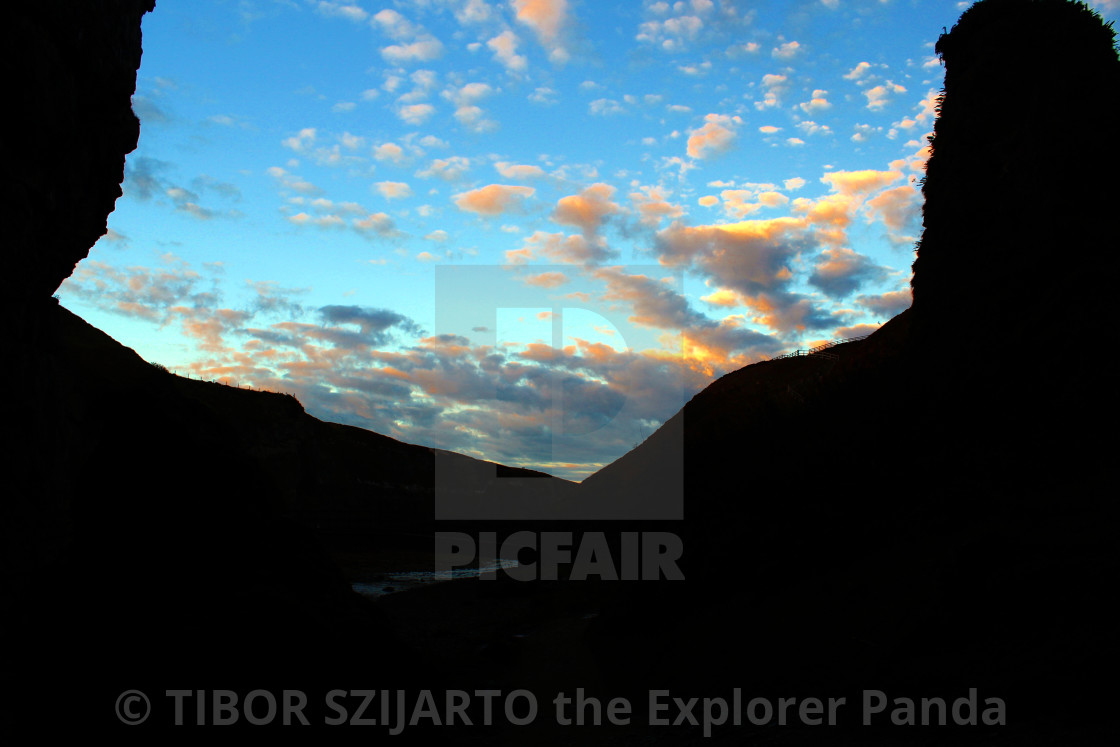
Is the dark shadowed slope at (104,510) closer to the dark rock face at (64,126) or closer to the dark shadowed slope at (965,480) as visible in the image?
the dark rock face at (64,126)

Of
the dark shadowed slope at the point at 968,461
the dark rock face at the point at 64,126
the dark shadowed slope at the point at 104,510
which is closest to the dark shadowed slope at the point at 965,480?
the dark shadowed slope at the point at 968,461

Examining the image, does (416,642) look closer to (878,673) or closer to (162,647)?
(162,647)

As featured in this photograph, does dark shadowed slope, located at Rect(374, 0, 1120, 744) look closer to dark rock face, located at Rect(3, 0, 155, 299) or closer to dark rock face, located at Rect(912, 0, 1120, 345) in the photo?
dark rock face, located at Rect(912, 0, 1120, 345)

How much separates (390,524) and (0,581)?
303 ft

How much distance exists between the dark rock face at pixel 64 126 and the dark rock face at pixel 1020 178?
42.3ft

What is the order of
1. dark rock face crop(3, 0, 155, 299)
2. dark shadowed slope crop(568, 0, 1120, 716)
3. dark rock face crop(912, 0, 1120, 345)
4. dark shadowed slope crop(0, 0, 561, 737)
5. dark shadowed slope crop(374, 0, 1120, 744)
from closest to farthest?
dark rock face crop(3, 0, 155, 299) → dark shadowed slope crop(0, 0, 561, 737) → dark shadowed slope crop(374, 0, 1120, 744) → dark shadowed slope crop(568, 0, 1120, 716) → dark rock face crop(912, 0, 1120, 345)

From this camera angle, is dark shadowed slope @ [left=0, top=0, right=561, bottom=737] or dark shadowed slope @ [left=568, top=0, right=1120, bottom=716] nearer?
dark shadowed slope @ [left=0, top=0, right=561, bottom=737]

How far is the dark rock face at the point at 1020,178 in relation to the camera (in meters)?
10.5

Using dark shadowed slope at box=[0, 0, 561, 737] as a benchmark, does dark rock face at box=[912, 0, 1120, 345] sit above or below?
above

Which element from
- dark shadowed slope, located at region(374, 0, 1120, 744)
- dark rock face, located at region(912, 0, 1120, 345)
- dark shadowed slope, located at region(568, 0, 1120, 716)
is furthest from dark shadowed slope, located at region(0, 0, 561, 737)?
dark rock face, located at region(912, 0, 1120, 345)

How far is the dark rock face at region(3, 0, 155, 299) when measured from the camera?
4586 mm

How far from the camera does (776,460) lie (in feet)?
44.2

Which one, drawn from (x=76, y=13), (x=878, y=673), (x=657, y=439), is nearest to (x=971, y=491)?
(x=878, y=673)

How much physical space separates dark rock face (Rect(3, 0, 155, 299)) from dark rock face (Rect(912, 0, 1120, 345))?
1290 centimetres
